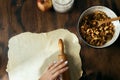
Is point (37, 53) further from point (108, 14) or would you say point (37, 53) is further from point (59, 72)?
point (108, 14)

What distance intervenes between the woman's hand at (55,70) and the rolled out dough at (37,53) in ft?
0.23

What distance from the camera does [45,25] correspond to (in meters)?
1.01

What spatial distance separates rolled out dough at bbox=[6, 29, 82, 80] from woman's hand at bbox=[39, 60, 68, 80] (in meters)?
0.07

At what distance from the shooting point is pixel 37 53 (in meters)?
0.98

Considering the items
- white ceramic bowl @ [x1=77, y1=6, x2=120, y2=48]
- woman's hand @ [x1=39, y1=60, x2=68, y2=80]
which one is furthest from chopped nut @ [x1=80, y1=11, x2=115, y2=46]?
woman's hand @ [x1=39, y1=60, x2=68, y2=80]

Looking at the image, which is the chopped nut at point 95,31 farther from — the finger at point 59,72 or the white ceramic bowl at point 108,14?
the finger at point 59,72

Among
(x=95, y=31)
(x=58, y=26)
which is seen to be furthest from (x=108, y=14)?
(x=58, y=26)

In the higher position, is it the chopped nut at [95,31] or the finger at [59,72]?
the chopped nut at [95,31]

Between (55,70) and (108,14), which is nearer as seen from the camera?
(55,70)

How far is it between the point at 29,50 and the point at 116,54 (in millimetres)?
325

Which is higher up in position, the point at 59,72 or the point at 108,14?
the point at 108,14

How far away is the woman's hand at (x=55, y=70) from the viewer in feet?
2.86

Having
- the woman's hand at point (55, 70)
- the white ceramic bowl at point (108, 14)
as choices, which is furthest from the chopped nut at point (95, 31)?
the woman's hand at point (55, 70)

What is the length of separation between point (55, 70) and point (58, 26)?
0.20 metres
